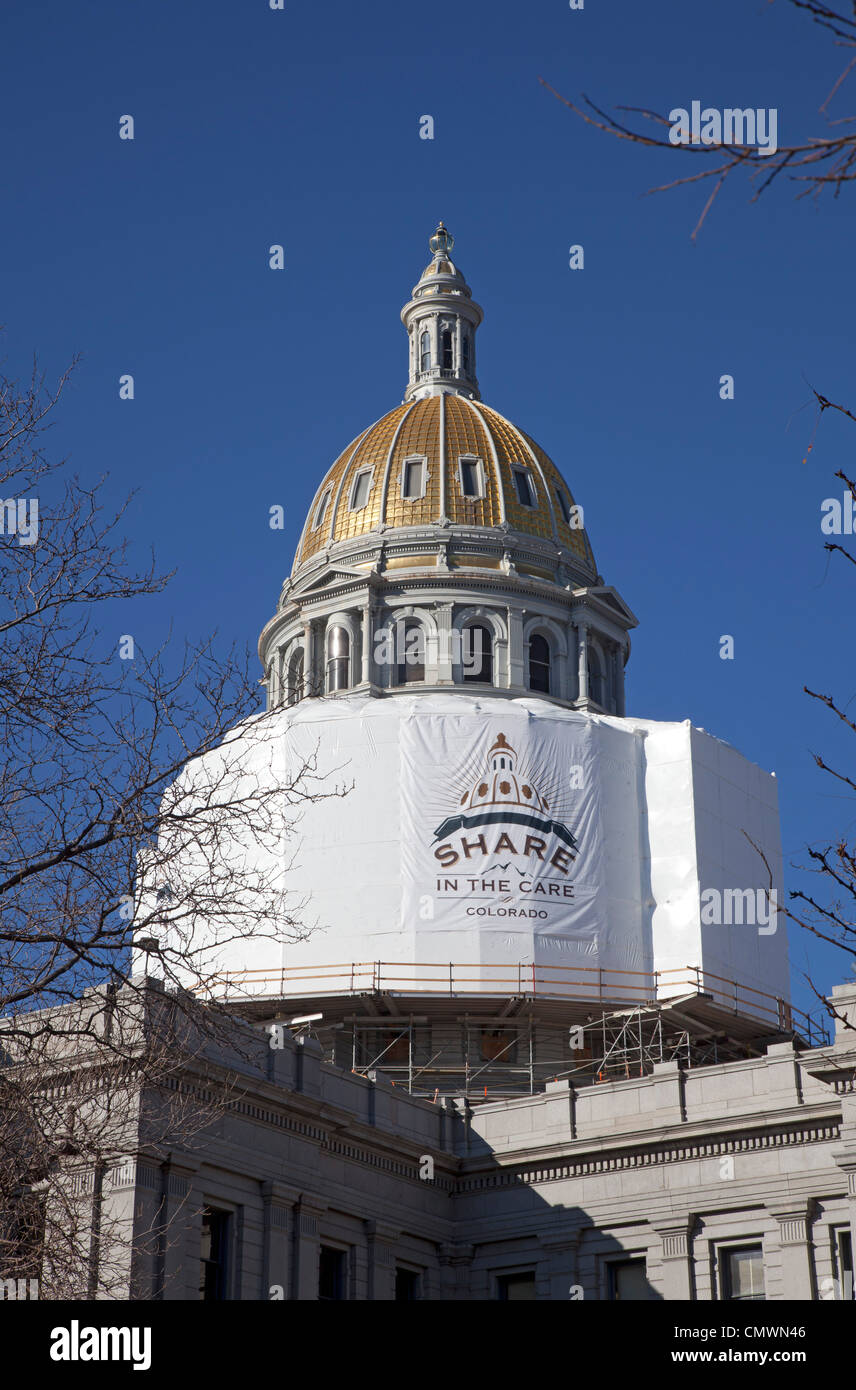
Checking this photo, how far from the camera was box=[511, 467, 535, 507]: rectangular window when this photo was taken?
73.5 m

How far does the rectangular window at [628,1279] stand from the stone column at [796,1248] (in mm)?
3581

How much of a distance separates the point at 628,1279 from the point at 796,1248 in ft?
15.3

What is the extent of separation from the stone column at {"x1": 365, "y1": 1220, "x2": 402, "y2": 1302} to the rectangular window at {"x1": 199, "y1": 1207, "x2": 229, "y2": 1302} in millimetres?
4831

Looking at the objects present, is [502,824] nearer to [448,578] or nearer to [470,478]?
[448,578]

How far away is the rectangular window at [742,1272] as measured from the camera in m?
40.5

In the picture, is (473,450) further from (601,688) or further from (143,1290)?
(143,1290)

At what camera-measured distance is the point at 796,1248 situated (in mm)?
39594

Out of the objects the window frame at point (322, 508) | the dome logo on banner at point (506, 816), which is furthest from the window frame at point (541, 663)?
the dome logo on banner at point (506, 816)

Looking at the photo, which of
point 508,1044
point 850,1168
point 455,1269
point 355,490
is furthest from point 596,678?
point 850,1168

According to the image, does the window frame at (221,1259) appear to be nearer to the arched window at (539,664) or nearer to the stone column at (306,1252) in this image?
the stone column at (306,1252)
